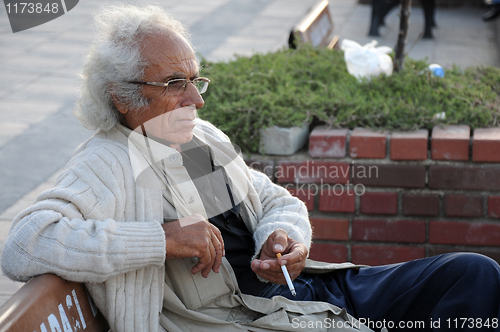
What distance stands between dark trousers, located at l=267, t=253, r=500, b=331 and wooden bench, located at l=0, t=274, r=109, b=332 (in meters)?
0.71

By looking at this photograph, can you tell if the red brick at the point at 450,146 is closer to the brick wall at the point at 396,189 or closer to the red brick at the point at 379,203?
the brick wall at the point at 396,189

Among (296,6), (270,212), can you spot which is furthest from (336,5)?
(270,212)

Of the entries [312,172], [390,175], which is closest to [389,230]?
[390,175]

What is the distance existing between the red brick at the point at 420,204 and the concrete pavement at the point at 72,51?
142 cm

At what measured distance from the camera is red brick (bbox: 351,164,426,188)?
10.3ft

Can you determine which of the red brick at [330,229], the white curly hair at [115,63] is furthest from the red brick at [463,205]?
the white curly hair at [115,63]

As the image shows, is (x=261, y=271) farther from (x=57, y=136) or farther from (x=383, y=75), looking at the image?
(x=57, y=136)

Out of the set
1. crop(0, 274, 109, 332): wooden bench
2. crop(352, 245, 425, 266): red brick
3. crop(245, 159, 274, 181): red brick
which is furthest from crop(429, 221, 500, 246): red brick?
crop(0, 274, 109, 332): wooden bench

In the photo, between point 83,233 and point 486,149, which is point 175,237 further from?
point 486,149

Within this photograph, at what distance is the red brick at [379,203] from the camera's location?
318cm

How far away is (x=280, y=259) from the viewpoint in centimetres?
199

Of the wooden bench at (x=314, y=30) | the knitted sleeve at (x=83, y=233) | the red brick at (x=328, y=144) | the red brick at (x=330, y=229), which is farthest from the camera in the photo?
the wooden bench at (x=314, y=30)

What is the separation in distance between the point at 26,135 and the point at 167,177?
3.25 m

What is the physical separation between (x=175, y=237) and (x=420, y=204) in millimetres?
1811
